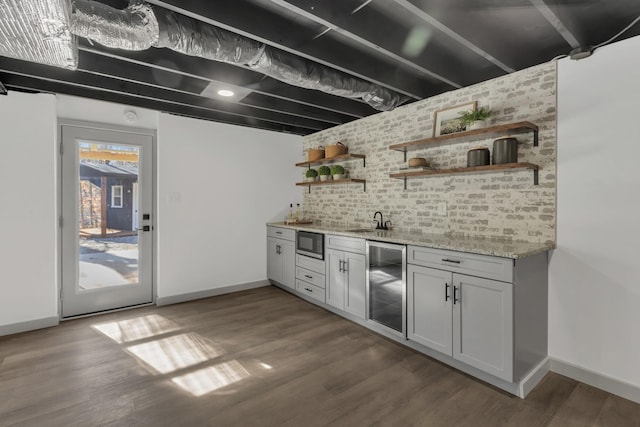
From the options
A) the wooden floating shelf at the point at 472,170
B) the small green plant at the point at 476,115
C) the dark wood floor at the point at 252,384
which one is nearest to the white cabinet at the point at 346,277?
the dark wood floor at the point at 252,384

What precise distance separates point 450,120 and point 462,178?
618 mm

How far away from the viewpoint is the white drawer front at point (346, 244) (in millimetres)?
3383

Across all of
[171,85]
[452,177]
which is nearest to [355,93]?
[452,177]

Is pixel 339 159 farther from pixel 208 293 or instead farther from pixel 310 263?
pixel 208 293

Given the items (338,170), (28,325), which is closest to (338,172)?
(338,170)

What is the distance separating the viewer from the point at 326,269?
3871mm

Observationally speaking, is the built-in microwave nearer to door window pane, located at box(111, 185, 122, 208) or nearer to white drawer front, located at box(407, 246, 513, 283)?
white drawer front, located at box(407, 246, 513, 283)

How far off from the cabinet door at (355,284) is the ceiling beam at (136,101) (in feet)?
8.38

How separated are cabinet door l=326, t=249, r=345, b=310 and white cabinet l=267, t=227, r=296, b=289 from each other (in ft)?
2.61

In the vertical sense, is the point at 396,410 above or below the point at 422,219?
below

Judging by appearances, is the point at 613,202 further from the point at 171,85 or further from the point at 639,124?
the point at 171,85

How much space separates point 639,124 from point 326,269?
303 centimetres

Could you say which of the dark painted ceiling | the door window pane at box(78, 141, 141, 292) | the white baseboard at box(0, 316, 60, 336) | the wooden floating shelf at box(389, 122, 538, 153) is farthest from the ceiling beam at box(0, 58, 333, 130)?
the white baseboard at box(0, 316, 60, 336)

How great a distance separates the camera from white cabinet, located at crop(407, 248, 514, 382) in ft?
7.32
